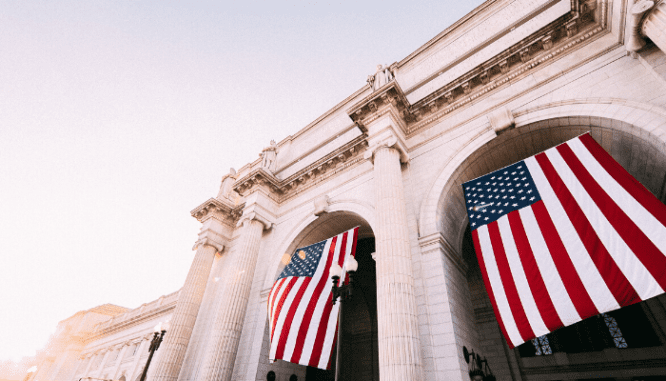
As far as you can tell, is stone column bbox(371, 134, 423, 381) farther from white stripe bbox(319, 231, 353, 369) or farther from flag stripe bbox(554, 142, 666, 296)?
flag stripe bbox(554, 142, 666, 296)

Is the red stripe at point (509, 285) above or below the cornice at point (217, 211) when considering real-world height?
below

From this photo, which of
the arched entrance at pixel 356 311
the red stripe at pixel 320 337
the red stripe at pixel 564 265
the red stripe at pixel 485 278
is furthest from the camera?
the arched entrance at pixel 356 311

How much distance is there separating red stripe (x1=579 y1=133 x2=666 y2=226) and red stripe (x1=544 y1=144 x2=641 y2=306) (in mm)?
398

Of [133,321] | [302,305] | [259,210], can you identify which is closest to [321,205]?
[259,210]

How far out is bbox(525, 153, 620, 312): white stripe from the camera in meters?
6.35

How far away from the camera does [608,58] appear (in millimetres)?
9539

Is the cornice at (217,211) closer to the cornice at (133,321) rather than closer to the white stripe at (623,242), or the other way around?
the cornice at (133,321)

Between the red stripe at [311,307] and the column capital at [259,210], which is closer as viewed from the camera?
the red stripe at [311,307]

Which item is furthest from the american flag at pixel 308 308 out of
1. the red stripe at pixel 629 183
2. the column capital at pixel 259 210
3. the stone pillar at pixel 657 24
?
the stone pillar at pixel 657 24

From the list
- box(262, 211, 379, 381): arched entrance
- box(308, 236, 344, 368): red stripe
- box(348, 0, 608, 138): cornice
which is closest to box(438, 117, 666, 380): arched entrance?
box(348, 0, 608, 138): cornice

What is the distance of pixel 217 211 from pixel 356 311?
34.5 feet

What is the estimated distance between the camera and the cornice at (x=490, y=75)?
33.5 feet

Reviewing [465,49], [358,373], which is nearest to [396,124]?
[465,49]

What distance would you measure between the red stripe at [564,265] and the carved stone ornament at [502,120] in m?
3.33
